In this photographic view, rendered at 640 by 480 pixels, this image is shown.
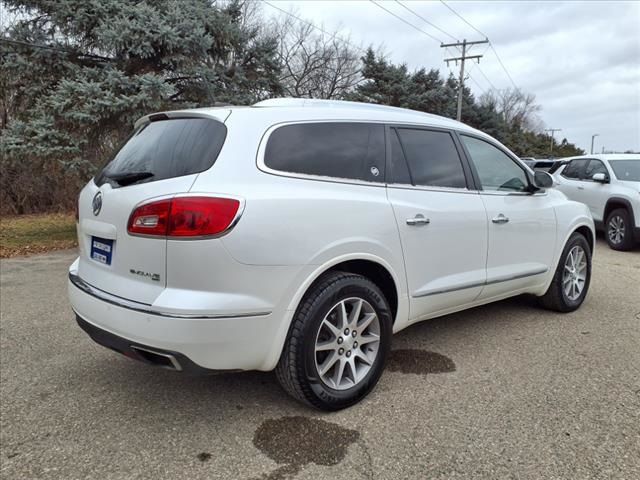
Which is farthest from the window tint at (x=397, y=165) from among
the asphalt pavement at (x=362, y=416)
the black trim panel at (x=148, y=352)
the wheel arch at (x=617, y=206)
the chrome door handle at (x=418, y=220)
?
the wheel arch at (x=617, y=206)

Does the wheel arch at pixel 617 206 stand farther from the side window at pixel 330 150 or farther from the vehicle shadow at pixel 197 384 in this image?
the side window at pixel 330 150

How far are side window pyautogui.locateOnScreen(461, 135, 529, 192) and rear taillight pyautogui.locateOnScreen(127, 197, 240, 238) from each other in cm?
219

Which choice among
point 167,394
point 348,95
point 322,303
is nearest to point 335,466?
point 322,303

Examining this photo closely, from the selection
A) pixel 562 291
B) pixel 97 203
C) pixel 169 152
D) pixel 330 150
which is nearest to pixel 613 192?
pixel 562 291

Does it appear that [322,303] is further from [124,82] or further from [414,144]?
[124,82]

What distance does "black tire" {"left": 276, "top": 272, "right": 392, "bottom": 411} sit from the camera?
104 inches

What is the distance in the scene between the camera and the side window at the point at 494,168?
3.86 meters

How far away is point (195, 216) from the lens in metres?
2.35

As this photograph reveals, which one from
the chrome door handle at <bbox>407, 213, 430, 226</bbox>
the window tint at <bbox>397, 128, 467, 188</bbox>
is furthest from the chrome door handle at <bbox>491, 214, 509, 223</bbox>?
the chrome door handle at <bbox>407, 213, 430, 226</bbox>

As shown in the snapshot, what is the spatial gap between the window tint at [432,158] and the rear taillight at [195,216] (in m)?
1.42

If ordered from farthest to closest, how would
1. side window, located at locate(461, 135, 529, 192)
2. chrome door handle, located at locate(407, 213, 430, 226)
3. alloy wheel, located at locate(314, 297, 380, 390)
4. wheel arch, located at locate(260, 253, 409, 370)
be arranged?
side window, located at locate(461, 135, 529, 192) → chrome door handle, located at locate(407, 213, 430, 226) → alloy wheel, located at locate(314, 297, 380, 390) → wheel arch, located at locate(260, 253, 409, 370)

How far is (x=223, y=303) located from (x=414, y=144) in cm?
178

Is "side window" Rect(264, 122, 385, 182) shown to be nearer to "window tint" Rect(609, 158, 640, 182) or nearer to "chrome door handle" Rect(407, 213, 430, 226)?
"chrome door handle" Rect(407, 213, 430, 226)

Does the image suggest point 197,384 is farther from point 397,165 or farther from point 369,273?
point 397,165
